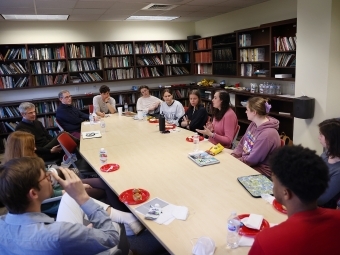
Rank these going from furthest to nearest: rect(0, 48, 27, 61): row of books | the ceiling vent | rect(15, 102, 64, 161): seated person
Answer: rect(0, 48, 27, 61): row of books → the ceiling vent → rect(15, 102, 64, 161): seated person

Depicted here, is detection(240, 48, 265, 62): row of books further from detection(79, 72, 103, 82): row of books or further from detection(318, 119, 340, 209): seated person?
detection(318, 119, 340, 209): seated person

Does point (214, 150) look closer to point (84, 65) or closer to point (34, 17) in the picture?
point (84, 65)

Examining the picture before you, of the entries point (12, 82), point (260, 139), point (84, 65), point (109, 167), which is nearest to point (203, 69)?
point (84, 65)

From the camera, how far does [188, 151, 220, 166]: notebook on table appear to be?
8.00 ft

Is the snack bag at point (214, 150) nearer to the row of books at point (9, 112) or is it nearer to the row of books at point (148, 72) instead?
the row of books at point (148, 72)

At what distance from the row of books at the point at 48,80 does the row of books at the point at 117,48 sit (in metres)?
1.11

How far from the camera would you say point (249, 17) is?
558cm

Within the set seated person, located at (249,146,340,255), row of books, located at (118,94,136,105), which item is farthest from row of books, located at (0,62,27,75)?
seated person, located at (249,146,340,255)

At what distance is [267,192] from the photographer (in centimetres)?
185

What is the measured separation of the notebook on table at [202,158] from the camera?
2.44 m

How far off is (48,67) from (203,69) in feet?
11.9

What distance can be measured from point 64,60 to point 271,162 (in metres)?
5.89

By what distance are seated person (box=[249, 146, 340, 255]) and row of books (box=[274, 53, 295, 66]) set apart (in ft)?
13.0

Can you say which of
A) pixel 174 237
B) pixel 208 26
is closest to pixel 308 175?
pixel 174 237
